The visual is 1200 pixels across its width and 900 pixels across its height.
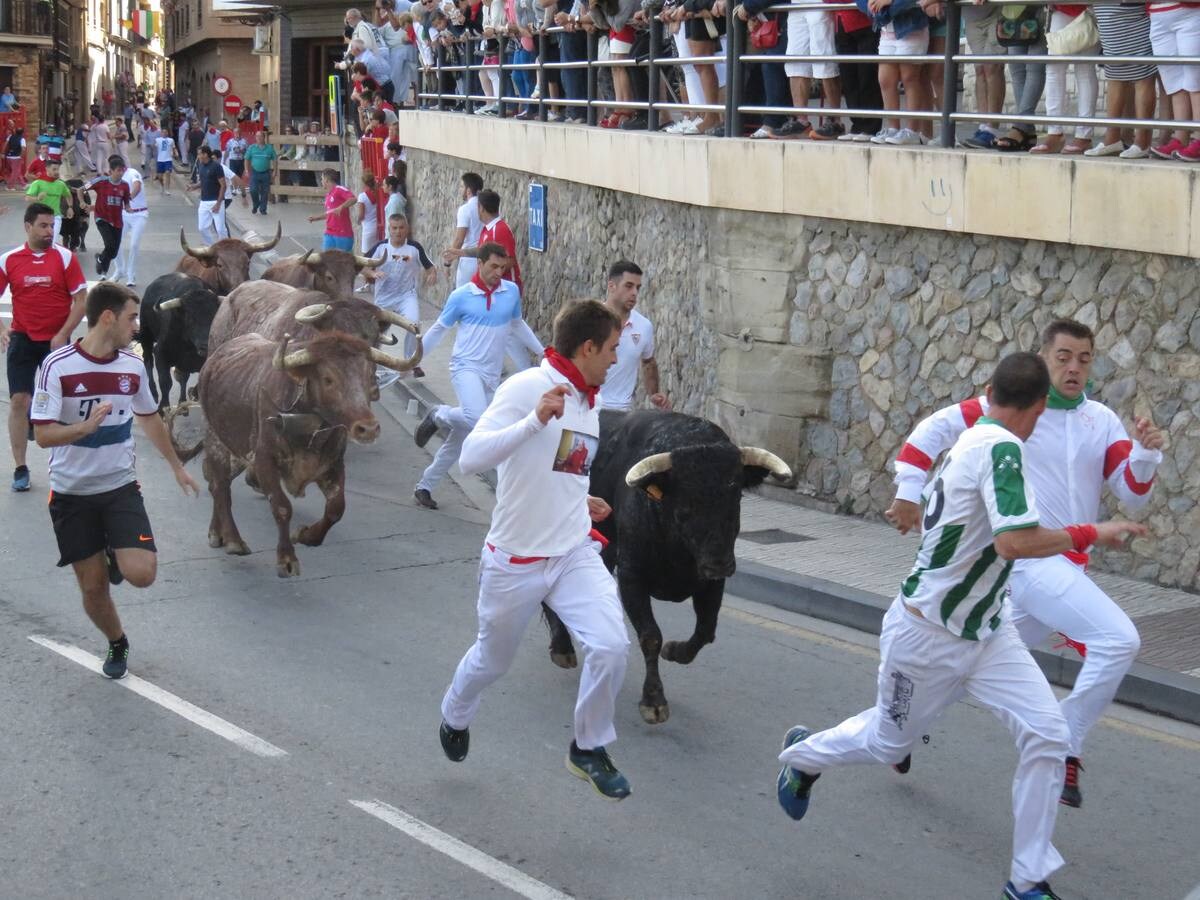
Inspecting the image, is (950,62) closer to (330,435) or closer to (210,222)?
(330,435)

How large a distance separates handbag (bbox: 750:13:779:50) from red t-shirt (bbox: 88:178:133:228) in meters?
14.4

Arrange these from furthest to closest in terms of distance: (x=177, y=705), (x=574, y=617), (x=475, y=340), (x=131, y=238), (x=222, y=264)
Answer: (x=131, y=238) < (x=222, y=264) < (x=475, y=340) < (x=177, y=705) < (x=574, y=617)

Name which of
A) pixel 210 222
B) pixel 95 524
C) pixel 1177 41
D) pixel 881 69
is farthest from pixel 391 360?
pixel 210 222

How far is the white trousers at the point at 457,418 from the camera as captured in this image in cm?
1191

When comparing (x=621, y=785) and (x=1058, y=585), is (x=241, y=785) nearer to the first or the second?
(x=621, y=785)

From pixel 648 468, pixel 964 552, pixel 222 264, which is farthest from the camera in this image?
pixel 222 264

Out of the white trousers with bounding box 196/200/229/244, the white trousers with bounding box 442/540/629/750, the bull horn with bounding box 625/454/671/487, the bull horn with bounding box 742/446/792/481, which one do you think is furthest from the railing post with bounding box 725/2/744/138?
the white trousers with bounding box 196/200/229/244

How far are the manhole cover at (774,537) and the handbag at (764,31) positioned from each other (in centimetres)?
386

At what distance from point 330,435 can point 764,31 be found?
478 centimetres

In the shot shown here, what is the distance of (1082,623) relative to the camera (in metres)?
6.17

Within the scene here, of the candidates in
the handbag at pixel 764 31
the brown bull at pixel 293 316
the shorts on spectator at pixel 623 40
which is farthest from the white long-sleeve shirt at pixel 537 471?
the shorts on spectator at pixel 623 40

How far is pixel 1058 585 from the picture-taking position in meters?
6.23

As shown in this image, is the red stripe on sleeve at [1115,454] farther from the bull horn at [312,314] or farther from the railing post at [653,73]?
the railing post at [653,73]

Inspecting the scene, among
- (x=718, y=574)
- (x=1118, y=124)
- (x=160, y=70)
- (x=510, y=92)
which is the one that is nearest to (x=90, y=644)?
(x=718, y=574)
